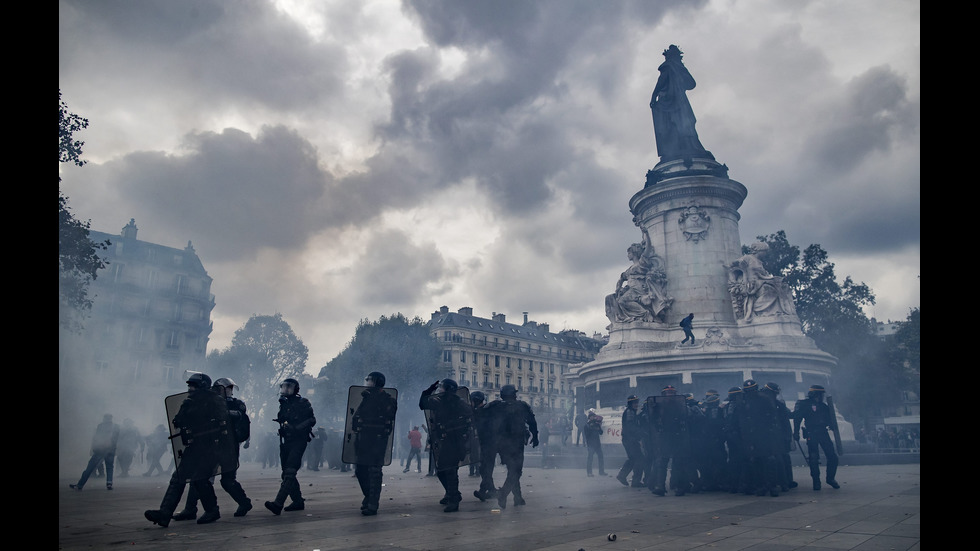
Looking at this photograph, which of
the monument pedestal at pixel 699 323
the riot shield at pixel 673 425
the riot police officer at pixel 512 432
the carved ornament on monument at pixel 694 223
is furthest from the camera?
the carved ornament on monument at pixel 694 223

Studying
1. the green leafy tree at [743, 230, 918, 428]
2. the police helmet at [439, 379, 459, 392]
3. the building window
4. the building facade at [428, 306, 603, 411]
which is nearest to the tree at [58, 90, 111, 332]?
the building window

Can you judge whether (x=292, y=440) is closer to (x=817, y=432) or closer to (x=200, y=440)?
(x=200, y=440)

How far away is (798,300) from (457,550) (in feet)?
162

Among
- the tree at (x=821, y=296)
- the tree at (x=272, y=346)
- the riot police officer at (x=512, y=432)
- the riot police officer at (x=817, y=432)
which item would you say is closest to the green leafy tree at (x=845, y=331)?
the tree at (x=821, y=296)

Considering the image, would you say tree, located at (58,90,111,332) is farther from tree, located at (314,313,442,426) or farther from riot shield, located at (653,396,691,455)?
tree, located at (314,313,442,426)

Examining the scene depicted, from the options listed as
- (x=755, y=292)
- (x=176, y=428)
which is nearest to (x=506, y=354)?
(x=755, y=292)

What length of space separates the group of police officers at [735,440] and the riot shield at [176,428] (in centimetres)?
892

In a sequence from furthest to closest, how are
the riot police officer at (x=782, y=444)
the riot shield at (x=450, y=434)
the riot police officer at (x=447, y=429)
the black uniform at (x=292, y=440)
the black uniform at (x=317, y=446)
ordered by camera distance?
the black uniform at (x=317, y=446)
the riot police officer at (x=782, y=444)
the riot shield at (x=450, y=434)
the riot police officer at (x=447, y=429)
the black uniform at (x=292, y=440)

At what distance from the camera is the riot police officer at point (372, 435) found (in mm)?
9828

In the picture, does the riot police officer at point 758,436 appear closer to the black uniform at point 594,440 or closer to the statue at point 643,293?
the black uniform at point 594,440

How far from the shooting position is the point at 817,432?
516 inches

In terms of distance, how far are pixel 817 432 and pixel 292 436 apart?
34.8ft
